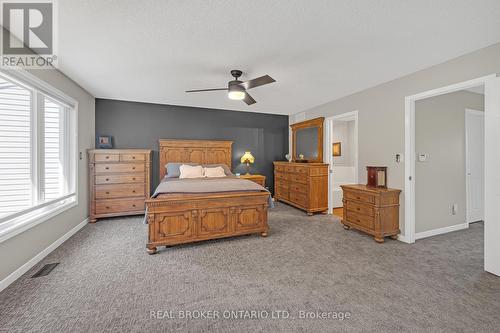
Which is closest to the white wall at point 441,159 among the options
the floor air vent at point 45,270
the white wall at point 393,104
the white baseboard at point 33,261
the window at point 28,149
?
the white wall at point 393,104

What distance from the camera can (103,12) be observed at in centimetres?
180

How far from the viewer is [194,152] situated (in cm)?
515

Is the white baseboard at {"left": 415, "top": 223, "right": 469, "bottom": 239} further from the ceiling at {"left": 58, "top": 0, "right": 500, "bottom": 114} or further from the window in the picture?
the window

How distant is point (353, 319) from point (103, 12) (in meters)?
3.32

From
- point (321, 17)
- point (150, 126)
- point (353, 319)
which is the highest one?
point (321, 17)

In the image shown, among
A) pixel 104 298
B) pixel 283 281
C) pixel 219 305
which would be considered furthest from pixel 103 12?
pixel 283 281

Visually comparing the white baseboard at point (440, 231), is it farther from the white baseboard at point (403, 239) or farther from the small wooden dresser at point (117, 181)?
the small wooden dresser at point (117, 181)

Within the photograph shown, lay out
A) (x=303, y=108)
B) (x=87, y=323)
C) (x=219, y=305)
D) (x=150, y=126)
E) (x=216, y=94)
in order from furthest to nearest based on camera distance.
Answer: (x=303, y=108)
(x=150, y=126)
(x=216, y=94)
(x=219, y=305)
(x=87, y=323)

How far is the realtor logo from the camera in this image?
180cm

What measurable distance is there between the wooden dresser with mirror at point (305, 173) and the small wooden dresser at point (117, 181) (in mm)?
3354

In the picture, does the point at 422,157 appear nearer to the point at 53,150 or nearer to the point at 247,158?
the point at 247,158

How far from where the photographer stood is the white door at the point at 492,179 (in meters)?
2.23

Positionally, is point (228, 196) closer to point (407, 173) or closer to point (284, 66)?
point (284, 66)

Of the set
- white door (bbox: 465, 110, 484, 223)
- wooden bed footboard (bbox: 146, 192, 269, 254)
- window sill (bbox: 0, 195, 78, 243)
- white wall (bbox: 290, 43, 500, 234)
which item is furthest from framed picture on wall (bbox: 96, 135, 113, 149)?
white door (bbox: 465, 110, 484, 223)
